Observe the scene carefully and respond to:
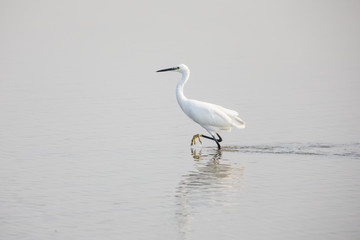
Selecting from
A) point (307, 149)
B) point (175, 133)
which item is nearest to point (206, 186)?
point (307, 149)

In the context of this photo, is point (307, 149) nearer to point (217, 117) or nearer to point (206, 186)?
point (217, 117)

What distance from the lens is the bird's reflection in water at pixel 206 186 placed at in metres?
10.6

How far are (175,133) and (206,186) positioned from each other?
16.6 feet

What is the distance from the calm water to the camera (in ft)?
33.9

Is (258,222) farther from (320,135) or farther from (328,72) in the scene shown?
(328,72)

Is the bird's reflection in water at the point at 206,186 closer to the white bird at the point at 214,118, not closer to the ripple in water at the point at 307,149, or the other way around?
the ripple in water at the point at 307,149

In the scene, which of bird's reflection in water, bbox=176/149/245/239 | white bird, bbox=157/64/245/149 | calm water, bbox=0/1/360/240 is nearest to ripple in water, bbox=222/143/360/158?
calm water, bbox=0/1/360/240

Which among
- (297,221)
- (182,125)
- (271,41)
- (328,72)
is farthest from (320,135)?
(271,41)

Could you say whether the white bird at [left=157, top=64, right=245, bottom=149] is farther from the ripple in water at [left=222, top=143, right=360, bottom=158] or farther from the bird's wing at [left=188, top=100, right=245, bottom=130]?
the ripple in water at [left=222, top=143, right=360, bottom=158]

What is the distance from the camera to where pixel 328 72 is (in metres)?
26.2

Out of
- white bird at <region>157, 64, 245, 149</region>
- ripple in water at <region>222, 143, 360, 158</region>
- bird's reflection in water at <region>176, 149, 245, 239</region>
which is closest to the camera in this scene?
bird's reflection in water at <region>176, 149, 245, 239</region>

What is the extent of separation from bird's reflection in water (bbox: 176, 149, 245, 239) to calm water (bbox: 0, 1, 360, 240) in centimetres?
3

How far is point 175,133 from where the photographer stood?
17.1 m

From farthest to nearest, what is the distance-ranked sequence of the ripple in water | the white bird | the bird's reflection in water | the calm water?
A: 1. the white bird
2. the ripple in water
3. the bird's reflection in water
4. the calm water
